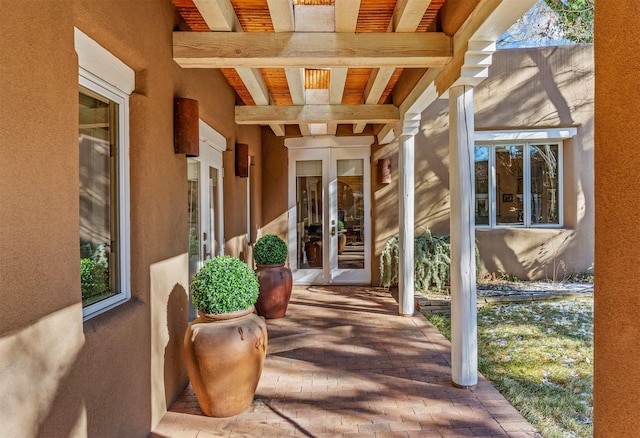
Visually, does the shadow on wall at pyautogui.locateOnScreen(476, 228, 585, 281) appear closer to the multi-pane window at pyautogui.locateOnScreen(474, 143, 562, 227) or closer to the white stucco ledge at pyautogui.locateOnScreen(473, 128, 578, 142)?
→ the multi-pane window at pyautogui.locateOnScreen(474, 143, 562, 227)

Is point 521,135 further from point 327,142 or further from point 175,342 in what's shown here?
point 175,342

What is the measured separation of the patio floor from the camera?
8.45 ft

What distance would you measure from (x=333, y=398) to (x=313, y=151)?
191 inches

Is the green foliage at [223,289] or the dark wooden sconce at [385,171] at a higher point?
the dark wooden sconce at [385,171]

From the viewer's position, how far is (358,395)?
10.0 ft

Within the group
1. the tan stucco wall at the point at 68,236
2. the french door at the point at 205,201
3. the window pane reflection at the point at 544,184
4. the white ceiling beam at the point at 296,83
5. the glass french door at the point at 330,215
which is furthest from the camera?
the glass french door at the point at 330,215

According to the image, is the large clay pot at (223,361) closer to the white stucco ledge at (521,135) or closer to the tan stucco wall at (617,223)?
the tan stucco wall at (617,223)

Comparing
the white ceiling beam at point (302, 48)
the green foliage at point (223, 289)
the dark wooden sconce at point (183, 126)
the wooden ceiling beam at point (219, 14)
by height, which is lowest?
the green foliage at point (223, 289)

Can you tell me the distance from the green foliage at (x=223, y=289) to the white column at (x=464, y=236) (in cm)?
158

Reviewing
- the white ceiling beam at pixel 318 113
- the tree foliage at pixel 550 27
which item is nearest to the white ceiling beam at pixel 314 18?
the white ceiling beam at pixel 318 113

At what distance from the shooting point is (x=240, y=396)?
2713mm

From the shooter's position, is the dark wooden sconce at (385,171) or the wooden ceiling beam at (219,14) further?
the dark wooden sconce at (385,171)

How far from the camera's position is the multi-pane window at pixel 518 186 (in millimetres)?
7023

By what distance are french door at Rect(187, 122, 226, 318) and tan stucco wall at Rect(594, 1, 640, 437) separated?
327cm
